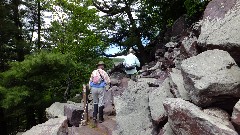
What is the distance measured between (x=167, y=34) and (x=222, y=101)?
15383 millimetres

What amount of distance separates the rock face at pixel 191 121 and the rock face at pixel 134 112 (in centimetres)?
192

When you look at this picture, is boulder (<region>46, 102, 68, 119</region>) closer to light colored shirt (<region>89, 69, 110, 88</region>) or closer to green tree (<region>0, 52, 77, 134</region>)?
green tree (<region>0, 52, 77, 134</region>)

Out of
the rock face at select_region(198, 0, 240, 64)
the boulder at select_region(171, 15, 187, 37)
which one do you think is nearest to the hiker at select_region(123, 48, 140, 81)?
the rock face at select_region(198, 0, 240, 64)

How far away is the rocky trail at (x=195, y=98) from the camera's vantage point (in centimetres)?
668

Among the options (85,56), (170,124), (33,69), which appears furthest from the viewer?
(85,56)

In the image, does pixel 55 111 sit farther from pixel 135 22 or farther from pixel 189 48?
pixel 135 22

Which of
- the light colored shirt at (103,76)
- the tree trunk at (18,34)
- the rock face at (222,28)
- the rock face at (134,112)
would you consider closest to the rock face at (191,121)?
the rock face at (134,112)

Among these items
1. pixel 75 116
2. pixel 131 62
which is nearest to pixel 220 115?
pixel 131 62

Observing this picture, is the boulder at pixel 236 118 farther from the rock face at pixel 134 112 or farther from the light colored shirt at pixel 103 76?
the light colored shirt at pixel 103 76

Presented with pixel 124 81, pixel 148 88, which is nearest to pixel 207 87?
pixel 148 88

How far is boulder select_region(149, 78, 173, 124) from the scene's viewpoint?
8406 mm

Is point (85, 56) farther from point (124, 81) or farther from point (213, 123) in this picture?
point (213, 123)

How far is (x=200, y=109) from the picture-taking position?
23.0 feet

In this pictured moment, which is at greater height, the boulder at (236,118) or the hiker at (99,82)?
the hiker at (99,82)
